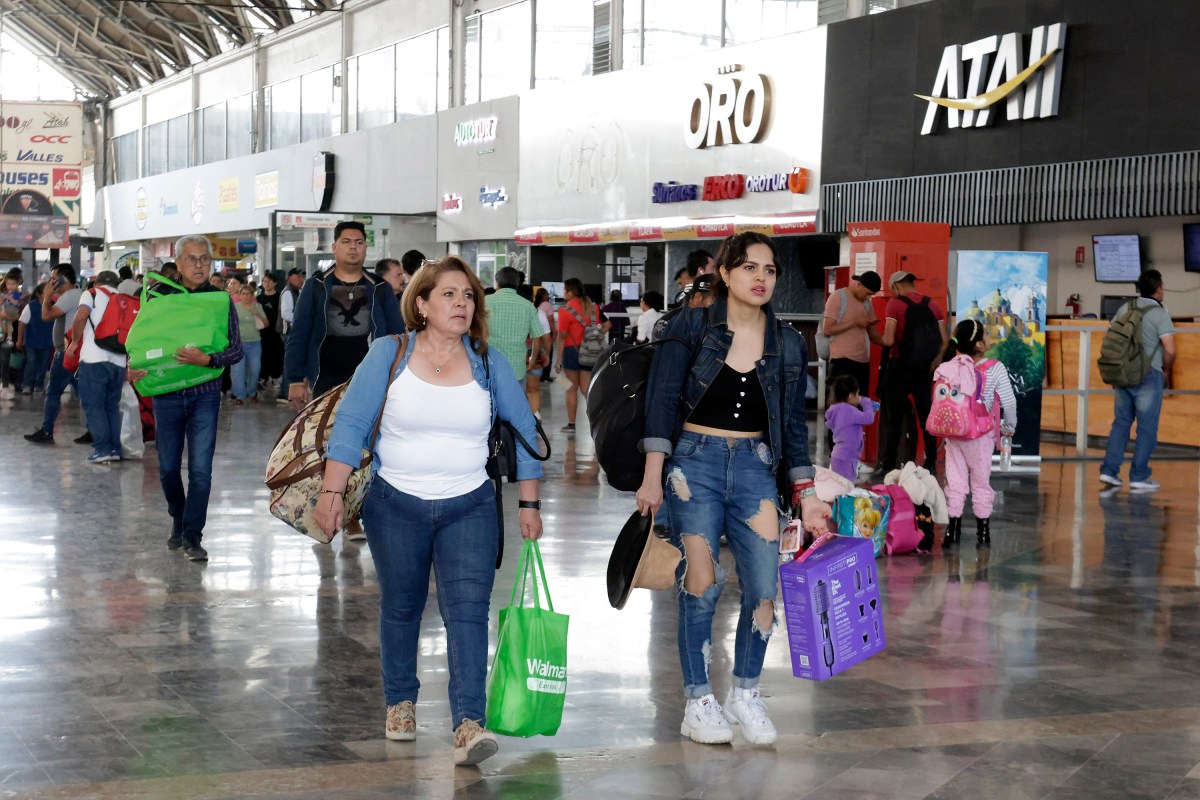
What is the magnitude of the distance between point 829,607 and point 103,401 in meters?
9.93

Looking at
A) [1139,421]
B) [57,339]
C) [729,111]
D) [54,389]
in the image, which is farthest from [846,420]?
[729,111]

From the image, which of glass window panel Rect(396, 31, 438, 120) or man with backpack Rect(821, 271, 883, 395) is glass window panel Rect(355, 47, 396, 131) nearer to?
glass window panel Rect(396, 31, 438, 120)

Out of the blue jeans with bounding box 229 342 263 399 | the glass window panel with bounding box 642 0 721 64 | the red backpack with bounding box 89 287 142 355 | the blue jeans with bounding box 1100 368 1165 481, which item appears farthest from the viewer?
the glass window panel with bounding box 642 0 721 64

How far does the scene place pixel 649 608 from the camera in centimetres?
766

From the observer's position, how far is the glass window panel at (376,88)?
36.2 m

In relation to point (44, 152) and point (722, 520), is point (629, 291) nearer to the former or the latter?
point (44, 152)

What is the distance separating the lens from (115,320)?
12.9 meters

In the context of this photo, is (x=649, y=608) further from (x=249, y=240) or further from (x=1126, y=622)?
(x=249, y=240)

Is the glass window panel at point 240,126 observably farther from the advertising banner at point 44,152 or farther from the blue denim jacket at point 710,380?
the blue denim jacket at point 710,380

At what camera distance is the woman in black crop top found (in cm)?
523

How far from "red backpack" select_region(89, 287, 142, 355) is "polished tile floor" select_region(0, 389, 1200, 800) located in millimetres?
2817

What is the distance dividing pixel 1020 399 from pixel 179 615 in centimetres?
982

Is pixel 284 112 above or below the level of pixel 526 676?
above

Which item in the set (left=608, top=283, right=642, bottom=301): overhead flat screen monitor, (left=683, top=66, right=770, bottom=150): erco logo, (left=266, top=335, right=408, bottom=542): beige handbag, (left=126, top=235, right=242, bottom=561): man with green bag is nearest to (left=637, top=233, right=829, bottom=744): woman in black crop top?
(left=266, top=335, right=408, bottom=542): beige handbag
